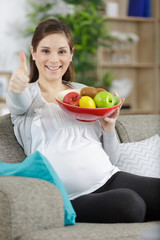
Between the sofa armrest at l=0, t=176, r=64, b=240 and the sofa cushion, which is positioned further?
the sofa cushion

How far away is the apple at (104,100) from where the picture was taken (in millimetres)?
1596

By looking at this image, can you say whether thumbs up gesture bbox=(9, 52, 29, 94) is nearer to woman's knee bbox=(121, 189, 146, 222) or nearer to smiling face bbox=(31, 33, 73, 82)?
smiling face bbox=(31, 33, 73, 82)

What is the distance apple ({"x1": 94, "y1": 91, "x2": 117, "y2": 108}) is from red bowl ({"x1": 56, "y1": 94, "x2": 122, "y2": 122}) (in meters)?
0.02

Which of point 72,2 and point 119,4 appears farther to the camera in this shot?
point 119,4

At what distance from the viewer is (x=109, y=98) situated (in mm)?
1602

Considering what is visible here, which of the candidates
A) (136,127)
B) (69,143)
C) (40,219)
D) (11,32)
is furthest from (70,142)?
(11,32)

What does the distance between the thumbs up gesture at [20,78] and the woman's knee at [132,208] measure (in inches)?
21.1

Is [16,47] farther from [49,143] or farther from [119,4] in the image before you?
[49,143]

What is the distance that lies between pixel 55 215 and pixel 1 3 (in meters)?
3.01

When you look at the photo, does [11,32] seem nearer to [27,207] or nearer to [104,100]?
[104,100]

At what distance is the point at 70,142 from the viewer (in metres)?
1.60

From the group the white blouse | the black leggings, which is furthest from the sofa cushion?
the black leggings

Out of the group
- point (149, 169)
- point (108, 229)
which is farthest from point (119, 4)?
point (108, 229)

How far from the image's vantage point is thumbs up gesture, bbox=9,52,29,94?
4.81ft
